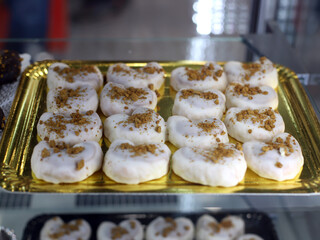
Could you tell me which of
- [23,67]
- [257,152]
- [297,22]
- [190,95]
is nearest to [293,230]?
[257,152]

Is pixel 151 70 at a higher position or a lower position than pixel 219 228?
higher

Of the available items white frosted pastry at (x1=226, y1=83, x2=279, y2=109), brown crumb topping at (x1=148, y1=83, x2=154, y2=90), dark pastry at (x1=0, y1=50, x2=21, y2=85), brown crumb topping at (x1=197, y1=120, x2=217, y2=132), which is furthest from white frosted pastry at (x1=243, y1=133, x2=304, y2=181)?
dark pastry at (x1=0, y1=50, x2=21, y2=85)

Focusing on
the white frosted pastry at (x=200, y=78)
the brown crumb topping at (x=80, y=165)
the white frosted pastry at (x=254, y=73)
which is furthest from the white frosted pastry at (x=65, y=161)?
the white frosted pastry at (x=254, y=73)

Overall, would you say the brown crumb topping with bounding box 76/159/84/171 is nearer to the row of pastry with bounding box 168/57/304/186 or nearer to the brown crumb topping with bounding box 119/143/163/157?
the brown crumb topping with bounding box 119/143/163/157

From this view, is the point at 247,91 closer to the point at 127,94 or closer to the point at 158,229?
the point at 127,94

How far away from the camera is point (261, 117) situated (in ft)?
5.09

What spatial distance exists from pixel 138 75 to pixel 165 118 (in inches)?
9.1

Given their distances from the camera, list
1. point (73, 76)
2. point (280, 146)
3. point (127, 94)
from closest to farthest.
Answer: point (280, 146) → point (127, 94) → point (73, 76)

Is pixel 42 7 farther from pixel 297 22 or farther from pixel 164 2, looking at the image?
pixel 297 22

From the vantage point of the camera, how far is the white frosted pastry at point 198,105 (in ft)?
5.24

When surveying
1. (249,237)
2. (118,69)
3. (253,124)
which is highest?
(118,69)

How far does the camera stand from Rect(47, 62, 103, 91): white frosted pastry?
1.72 m

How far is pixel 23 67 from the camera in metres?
1.88

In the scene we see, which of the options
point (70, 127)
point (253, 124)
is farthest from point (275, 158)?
point (70, 127)
